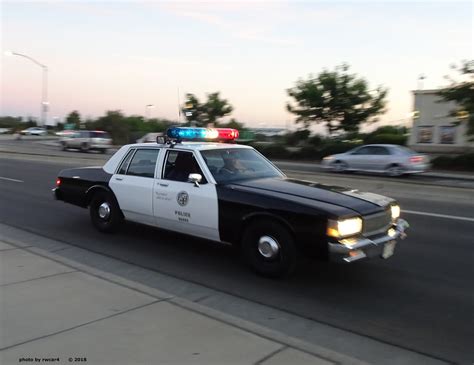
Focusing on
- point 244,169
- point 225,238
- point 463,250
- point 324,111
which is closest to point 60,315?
point 225,238

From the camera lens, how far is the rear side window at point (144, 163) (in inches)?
268

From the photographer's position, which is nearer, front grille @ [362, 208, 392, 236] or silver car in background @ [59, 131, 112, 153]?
front grille @ [362, 208, 392, 236]

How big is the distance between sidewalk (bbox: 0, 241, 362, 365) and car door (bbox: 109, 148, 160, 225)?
1.85 meters

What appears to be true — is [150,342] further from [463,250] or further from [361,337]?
[463,250]

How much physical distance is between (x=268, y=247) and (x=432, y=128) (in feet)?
113

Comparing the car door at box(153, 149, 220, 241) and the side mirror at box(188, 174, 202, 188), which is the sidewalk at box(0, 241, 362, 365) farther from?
the side mirror at box(188, 174, 202, 188)

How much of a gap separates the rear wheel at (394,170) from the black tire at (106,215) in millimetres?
15001

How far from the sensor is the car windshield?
243 inches

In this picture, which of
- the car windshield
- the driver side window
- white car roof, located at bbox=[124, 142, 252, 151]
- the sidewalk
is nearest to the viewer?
the sidewalk

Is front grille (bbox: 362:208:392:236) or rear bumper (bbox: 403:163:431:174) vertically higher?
rear bumper (bbox: 403:163:431:174)

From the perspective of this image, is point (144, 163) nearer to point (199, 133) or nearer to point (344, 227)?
point (199, 133)

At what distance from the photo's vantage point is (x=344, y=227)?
16.2 feet

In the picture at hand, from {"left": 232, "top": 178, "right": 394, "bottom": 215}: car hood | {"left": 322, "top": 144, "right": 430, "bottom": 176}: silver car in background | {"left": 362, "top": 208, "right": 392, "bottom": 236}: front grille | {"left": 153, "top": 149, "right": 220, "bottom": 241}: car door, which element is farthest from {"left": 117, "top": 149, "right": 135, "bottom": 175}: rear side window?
{"left": 322, "top": 144, "right": 430, "bottom": 176}: silver car in background

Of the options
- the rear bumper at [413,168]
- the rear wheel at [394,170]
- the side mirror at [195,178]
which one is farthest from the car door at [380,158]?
the side mirror at [195,178]
